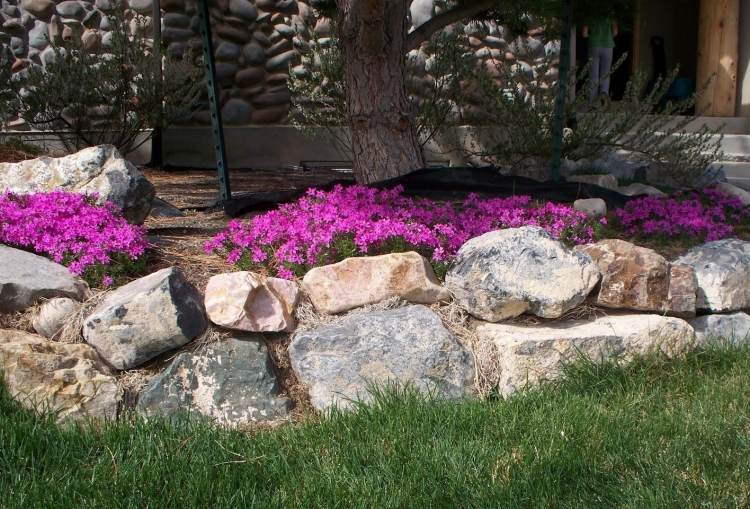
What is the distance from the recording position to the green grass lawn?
8.20 feet

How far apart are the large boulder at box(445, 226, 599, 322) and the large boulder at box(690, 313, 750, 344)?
0.63 metres

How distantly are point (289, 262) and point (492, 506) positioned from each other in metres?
1.79

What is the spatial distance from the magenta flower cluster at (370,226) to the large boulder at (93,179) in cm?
52

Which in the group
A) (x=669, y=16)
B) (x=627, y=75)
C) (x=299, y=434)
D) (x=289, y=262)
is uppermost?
(x=669, y=16)

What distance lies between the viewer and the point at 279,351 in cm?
361

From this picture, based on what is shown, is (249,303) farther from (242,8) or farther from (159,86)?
(242,8)

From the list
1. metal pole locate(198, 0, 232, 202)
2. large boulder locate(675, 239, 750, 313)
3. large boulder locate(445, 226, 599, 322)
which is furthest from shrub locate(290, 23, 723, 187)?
large boulder locate(675, 239, 750, 313)

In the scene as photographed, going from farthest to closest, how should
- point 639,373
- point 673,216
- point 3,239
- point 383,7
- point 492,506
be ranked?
point 383,7, point 673,216, point 3,239, point 639,373, point 492,506

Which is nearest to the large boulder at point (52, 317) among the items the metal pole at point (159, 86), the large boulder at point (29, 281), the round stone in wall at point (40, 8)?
the large boulder at point (29, 281)

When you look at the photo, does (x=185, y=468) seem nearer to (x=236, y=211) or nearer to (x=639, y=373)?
(x=639, y=373)

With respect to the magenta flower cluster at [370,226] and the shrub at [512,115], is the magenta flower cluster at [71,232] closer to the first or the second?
the magenta flower cluster at [370,226]

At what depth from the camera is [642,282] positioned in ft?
12.5

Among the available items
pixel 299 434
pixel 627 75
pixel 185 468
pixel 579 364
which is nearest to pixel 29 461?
pixel 185 468

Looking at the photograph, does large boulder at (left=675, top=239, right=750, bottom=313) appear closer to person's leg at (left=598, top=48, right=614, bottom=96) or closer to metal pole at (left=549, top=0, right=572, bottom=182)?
metal pole at (left=549, top=0, right=572, bottom=182)
